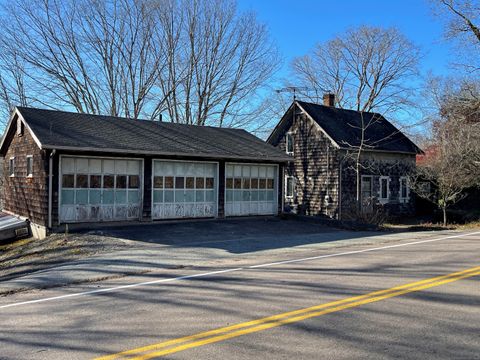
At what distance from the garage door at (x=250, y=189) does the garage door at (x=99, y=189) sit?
461 centimetres

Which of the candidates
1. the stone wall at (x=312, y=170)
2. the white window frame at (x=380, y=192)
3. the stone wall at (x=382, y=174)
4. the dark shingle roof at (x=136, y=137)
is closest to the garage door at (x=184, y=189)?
the dark shingle roof at (x=136, y=137)

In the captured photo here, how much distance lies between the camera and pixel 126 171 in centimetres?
1908

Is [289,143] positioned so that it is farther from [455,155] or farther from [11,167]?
[11,167]

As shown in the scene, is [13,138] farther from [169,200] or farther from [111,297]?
[111,297]

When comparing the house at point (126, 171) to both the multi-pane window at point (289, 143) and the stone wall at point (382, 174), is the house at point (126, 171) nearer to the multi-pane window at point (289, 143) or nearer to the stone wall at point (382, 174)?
the stone wall at point (382, 174)

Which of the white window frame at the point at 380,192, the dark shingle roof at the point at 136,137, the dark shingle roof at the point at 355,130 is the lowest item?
the white window frame at the point at 380,192

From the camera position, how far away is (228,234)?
58.4 feet

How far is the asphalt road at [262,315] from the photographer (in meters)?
5.07

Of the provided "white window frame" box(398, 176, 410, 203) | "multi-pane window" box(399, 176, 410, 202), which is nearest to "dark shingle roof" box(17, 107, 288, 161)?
"white window frame" box(398, 176, 410, 203)

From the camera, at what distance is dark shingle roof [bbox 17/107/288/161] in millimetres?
17875

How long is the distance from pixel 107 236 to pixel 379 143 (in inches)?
736

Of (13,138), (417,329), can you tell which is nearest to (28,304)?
(417,329)

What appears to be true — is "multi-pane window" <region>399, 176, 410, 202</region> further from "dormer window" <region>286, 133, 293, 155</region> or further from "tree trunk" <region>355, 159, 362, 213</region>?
"dormer window" <region>286, 133, 293, 155</region>

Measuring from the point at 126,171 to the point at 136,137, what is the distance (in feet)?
6.25
